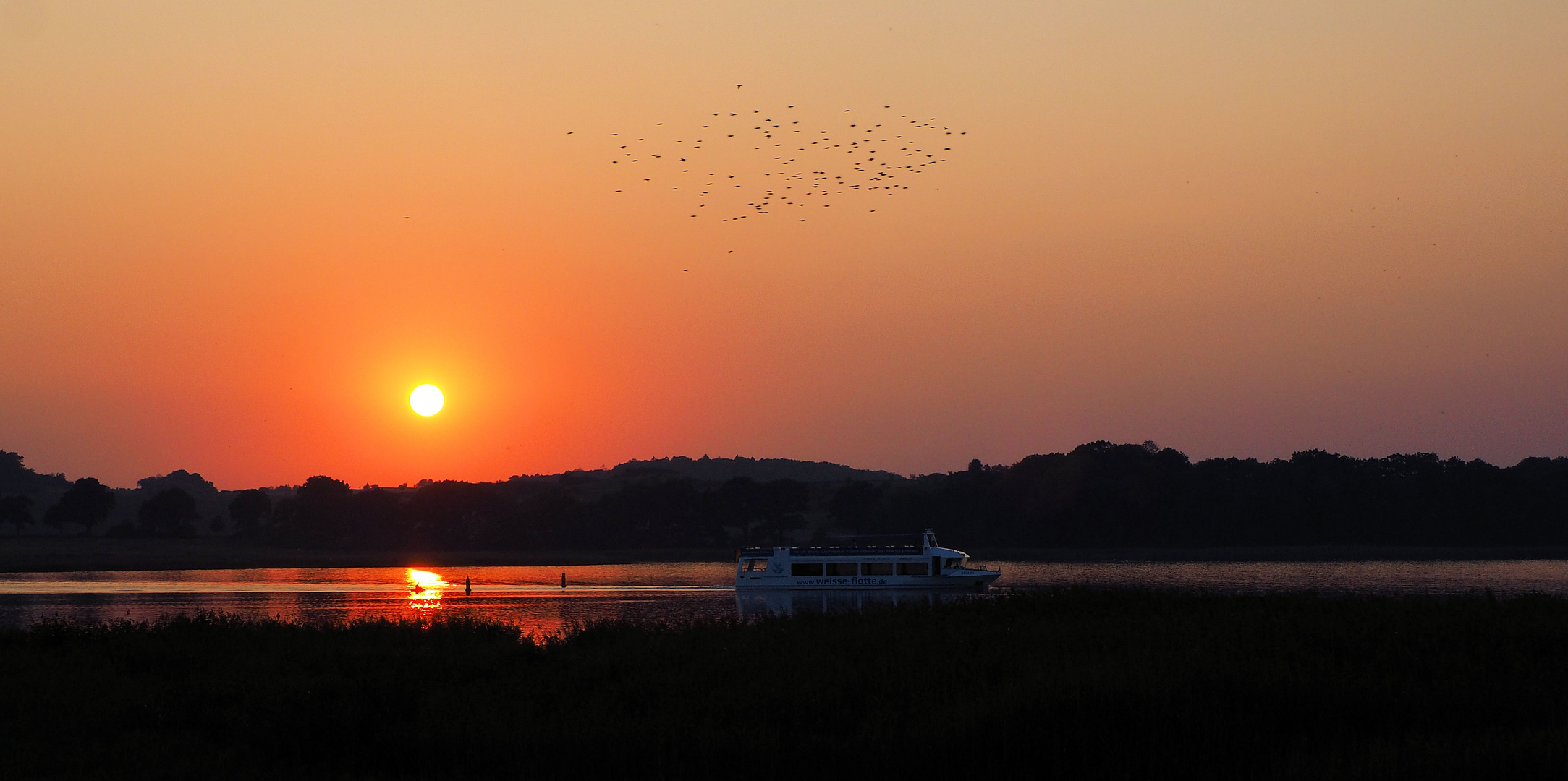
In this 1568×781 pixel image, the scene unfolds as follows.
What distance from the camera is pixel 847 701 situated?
27031mm

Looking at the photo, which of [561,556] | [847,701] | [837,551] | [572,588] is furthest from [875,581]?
[561,556]

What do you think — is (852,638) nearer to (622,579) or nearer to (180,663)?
(180,663)

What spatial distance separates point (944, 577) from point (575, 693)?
6133 cm

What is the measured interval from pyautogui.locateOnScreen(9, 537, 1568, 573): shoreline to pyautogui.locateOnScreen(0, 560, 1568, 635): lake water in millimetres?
10290

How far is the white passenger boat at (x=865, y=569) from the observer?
8875cm

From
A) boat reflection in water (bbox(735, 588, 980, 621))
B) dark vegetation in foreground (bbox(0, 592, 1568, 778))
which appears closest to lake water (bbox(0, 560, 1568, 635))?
boat reflection in water (bbox(735, 588, 980, 621))

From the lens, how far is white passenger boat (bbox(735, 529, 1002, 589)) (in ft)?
291

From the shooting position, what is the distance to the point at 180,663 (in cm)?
3591

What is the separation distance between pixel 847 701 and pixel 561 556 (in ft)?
565

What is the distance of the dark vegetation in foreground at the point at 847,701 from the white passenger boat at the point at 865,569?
164 feet

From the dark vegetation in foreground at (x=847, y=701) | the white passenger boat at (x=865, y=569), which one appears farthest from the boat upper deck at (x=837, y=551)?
the dark vegetation in foreground at (x=847, y=701)

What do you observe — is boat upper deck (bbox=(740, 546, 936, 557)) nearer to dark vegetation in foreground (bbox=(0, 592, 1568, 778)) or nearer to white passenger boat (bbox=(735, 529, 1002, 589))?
white passenger boat (bbox=(735, 529, 1002, 589))

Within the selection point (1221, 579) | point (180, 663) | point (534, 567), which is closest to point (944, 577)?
point (1221, 579)

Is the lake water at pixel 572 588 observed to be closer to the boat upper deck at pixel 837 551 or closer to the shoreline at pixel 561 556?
the boat upper deck at pixel 837 551
